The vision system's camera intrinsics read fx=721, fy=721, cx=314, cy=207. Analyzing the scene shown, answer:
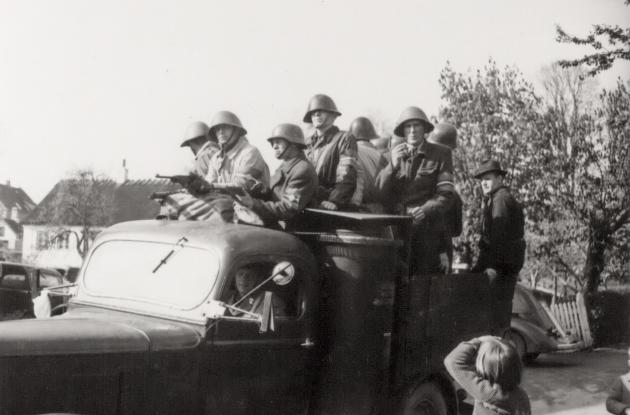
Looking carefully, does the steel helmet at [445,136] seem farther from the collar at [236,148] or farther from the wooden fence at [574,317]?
the wooden fence at [574,317]

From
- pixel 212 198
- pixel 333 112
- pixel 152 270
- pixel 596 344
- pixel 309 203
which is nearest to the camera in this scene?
pixel 152 270

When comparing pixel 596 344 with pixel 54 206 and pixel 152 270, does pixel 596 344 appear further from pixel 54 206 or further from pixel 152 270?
pixel 54 206

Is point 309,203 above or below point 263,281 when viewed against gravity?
above

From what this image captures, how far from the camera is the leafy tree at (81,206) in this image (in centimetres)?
4188

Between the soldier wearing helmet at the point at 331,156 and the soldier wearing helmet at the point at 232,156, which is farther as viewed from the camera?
the soldier wearing helmet at the point at 331,156

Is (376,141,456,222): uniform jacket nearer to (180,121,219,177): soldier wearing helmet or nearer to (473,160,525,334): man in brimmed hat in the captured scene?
(473,160,525,334): man in brimmed hat

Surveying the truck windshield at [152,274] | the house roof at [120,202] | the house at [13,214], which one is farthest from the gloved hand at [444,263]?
the house at [13,214]

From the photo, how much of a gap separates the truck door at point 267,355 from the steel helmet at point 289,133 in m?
1.31

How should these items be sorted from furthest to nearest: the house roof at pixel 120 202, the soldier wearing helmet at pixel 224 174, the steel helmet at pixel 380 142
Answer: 1. the house roof at pixel 120 202
2. the steel helmet at pixel 380 142
3. the soldier wearing helmet at pixel 224 174

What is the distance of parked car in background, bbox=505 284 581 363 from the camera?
37.0ft

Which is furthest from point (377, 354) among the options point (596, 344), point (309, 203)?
point (596, 344)

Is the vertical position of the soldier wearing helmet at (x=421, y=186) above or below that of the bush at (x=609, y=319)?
above

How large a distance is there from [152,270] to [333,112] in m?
2.91

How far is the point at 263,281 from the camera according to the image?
465 cm
